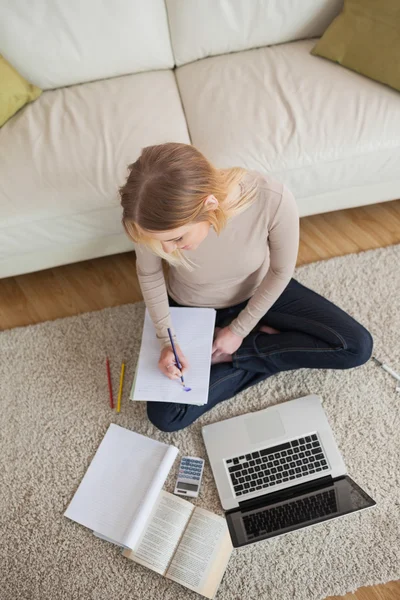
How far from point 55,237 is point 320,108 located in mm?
927

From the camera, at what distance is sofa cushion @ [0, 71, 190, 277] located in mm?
1353

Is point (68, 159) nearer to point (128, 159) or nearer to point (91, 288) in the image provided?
point (128, 159)

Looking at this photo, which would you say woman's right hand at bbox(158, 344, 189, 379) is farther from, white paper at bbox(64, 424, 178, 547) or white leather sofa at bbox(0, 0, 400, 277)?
white leather sofa at bbox(0, 0, 400, 277)

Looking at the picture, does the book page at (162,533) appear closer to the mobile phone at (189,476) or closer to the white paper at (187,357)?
the mobile phone at (189,476)

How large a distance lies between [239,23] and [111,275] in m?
1.00

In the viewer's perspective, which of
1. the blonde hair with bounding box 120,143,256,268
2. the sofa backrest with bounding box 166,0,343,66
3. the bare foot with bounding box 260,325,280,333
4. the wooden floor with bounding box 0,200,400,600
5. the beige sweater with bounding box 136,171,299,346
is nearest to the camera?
the blonde hair with bounding box 120,143,256,268

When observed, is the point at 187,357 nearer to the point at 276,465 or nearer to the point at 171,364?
the point at 171,364

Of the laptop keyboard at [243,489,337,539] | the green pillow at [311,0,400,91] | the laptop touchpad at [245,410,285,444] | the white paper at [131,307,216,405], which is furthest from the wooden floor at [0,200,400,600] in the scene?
the laptop keyboard at [243,489,337,539]

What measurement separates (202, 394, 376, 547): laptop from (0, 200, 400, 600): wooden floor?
1.96 feet

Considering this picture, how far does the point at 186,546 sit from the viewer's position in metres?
1.22

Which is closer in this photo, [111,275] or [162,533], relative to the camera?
[162,533]

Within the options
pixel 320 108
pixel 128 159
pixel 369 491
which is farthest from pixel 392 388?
pixel 128 159

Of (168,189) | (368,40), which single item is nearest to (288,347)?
(168,189)

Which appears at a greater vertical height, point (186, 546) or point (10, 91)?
point (10, 91)
